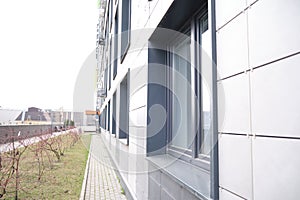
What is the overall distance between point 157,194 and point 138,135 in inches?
38.2

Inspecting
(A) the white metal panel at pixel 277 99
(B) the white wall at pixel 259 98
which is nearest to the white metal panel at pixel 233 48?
(B) the white wall at pixel 259 98

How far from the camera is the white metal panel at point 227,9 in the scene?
1005 mm

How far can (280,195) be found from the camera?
2.41 feet

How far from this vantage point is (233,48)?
3.45ft

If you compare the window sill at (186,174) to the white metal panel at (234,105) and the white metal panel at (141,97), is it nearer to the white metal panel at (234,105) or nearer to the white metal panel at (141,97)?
the white metal panel at (234,105)

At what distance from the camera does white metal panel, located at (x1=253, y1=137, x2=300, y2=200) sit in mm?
694

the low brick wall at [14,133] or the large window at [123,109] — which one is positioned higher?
the large window at [123,109]

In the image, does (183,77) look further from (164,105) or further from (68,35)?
(68,35)

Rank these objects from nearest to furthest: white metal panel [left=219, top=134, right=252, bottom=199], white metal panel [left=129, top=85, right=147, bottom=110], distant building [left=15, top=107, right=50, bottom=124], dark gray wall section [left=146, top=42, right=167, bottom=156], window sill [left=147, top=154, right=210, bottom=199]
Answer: white metal panel [left=219, top=134, right=252, bottom=199] < window sill [left=147, top=154, right=210, bottom=199] < dark gray wall section [left=146, top=42, right=167, bottom=156] < white metal panel [left=129, top=85, right=147, bottom=110] < distant building [left=15, top=107, right=50, bottom=124]

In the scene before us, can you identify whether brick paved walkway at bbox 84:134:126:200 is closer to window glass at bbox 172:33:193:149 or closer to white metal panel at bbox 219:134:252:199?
window glass at bbox 172:33:193:149

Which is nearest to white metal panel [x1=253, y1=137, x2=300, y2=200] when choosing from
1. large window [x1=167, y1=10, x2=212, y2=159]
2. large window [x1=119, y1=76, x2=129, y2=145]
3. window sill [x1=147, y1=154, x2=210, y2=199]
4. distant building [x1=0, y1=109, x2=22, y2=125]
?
window sill [x1=147, y1=154, x2=210, y2=199]

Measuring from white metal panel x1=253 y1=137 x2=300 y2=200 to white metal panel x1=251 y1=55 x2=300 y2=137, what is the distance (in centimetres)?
4

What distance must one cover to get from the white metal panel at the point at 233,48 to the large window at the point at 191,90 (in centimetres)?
35

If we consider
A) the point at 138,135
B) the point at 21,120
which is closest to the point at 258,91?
the point at 138,135
